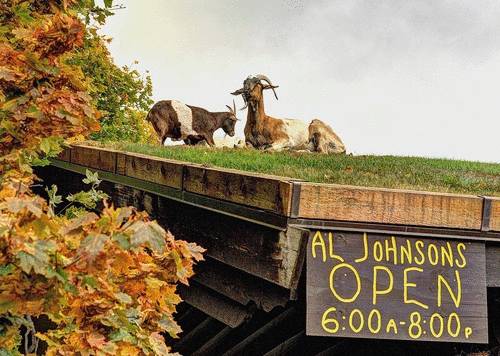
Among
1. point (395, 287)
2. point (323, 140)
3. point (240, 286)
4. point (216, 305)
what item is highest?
point (323, 140)

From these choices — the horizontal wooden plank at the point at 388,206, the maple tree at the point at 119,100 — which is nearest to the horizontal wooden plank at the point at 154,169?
the horizontal wooden plank at the point at 388,206

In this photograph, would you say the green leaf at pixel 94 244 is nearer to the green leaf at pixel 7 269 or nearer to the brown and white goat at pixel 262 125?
the green leaf at pixel 7 269

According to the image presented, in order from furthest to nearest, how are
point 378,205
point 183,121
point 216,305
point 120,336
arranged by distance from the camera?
point 183,121, point 216,305, point 378,205, point 120,336

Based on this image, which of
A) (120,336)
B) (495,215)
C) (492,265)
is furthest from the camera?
(492,265)

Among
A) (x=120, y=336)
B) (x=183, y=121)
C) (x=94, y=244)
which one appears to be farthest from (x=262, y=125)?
(x=94, y=244)

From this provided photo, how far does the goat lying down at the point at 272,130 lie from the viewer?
10383mm

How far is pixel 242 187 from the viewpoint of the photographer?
3.75 m

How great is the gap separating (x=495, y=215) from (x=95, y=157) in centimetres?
417

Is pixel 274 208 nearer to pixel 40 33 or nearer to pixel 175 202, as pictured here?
pixel 40 33

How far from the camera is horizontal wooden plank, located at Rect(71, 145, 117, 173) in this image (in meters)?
6.21

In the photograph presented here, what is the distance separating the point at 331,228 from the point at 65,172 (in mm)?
5740

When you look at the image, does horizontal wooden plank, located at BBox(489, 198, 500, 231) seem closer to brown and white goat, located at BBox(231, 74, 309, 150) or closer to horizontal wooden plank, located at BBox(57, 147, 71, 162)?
horizontal wooden plank, located at BBox(57, 147, 71, 162)

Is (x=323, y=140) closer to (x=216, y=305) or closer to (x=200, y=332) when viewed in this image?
(x=200, y=332)

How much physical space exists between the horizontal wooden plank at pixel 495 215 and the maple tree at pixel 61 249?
64.8 inches
